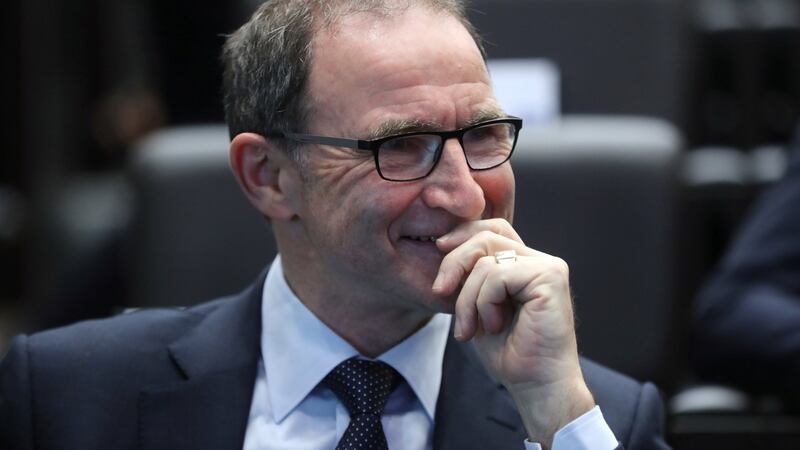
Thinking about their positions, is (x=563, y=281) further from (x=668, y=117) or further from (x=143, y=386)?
(x=668, y=117)

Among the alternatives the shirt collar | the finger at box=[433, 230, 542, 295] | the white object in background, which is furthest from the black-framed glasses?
the white object in background

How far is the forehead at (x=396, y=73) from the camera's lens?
68.9 inches

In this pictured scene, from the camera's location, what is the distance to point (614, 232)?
2.34 meters

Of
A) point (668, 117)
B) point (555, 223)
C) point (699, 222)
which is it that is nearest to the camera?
point (555, 223)

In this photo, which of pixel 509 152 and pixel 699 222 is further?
pixel 699 222

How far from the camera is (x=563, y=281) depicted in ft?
5.62

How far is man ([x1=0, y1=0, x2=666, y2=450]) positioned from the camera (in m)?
1.72

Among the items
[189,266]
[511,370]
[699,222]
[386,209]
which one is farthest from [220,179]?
[699,222]

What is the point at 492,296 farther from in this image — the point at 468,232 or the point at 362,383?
the point at 362,383

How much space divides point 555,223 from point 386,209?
2.09 feet

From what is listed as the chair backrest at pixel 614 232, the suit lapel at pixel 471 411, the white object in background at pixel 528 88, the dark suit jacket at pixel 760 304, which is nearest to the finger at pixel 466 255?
the suit lapel at pixel 471 411

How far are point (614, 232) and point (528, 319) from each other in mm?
675

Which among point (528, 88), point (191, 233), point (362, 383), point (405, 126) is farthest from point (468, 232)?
point (528, 88)

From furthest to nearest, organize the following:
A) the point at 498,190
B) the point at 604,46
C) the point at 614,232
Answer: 1. the point at 604,46
2. the point at 614,232
3. the point at 498,190
